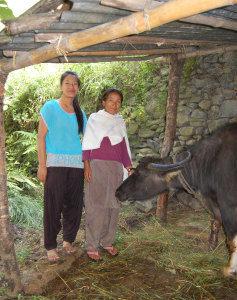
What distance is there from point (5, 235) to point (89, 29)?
2058 mm

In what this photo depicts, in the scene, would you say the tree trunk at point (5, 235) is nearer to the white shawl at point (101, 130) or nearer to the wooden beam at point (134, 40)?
the wooden beam at point (134, 40)

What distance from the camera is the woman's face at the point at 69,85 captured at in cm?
347

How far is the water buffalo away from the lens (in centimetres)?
310

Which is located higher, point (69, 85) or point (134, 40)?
point (134, 40)

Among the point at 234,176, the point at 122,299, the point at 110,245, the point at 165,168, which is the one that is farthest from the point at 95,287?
the point at 234,176

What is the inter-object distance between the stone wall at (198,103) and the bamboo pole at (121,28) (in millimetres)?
3485

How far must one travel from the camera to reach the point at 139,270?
3.49 metres

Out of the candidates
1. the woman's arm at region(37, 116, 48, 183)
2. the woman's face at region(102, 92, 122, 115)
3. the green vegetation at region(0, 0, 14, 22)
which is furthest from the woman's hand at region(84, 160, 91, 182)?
the green vegetation at region(0, 0, 14, 22)

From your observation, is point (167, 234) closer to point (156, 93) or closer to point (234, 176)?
point (234, 176)

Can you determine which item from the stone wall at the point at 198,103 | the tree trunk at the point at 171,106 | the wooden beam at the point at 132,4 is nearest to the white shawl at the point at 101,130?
the tree trunk at the point at 171,106

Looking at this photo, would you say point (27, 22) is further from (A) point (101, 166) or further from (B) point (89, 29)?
(A) point (101, 166)

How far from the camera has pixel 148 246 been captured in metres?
4.07

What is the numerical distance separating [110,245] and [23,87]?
588 centimetres

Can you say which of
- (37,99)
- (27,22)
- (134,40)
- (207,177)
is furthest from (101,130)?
(37,99)
